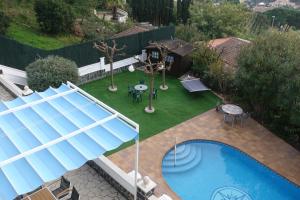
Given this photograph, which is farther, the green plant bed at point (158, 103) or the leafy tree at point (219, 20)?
the leafy tree at point (219, 20)

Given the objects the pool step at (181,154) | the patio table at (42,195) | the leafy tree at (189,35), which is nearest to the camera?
the patio table at (42,195)

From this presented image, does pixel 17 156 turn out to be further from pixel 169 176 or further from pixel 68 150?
pixel 169 176

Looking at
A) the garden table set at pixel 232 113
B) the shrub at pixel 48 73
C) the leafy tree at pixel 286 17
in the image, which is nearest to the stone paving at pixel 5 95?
the shrub at pixel 48 73

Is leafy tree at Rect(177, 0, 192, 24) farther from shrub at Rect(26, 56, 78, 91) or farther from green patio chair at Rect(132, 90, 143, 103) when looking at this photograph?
shrub at Rect(26, 56, 78, 91)

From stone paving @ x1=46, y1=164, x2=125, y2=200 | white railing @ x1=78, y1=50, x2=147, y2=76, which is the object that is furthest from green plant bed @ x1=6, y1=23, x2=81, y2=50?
stone paving @ x1=46, y1=164, x2=125, y2=200

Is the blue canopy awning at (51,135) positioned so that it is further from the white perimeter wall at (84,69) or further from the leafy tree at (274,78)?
the white perimeter wall at (84,69)
